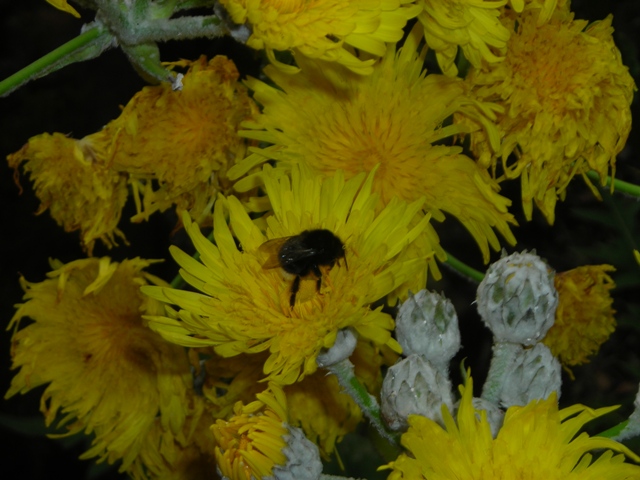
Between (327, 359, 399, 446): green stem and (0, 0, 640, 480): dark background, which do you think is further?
(0, 0, 640, 480): dark background

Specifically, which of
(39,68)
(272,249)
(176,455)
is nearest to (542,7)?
(272,249)

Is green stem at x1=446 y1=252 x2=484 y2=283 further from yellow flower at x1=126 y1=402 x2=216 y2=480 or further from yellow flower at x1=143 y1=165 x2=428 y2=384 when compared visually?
yellow flower at x1=126 y1=402 x2=216 y2=480

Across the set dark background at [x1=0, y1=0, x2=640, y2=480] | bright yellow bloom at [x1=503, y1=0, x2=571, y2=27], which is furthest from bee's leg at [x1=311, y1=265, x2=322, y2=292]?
dark background at [x1=0, y1=0, x2=640, y2=480]

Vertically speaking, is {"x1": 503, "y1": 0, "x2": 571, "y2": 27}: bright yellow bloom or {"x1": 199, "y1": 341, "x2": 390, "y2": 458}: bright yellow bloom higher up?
{"x1": 503, "y1": 0, "x2": 571, "y2": 27}: bright yellow bloom

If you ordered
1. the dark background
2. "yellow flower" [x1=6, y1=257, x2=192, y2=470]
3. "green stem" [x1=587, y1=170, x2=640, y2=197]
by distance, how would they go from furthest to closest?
the dark background, "yellow flower" [x1=6, y1=257, x2=192, y2=470], "green stem" [x1=587, y1=170, x2=640, y2=197]

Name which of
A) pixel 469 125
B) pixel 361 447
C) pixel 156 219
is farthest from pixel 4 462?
pixel 469 125

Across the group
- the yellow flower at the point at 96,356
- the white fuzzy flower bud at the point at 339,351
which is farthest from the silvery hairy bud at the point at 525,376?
the yellow flower at the point at 96,356

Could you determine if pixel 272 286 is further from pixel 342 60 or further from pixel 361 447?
pixel 361 447

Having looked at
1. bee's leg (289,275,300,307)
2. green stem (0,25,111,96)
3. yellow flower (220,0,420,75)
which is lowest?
bee's leg (289,275,300,307)

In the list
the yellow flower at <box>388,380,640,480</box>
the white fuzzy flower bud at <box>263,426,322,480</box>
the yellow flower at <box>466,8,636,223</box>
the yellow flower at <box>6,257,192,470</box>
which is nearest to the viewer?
the yellow flower at <box>388,380,640,480</box>
